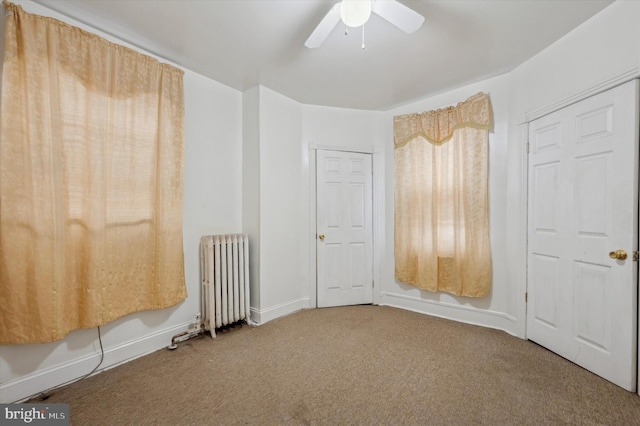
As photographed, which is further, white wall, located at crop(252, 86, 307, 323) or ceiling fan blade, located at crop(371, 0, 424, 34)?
white wall, located at crop(252, 86, 307, 323)

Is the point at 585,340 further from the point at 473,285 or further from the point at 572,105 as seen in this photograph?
the point at 572,105

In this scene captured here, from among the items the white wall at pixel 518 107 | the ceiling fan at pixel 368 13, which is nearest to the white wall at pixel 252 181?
the ceiling fan at pixel 368 13

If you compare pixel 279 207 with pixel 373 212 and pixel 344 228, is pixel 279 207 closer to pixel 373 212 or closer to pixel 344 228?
pixel 344 228

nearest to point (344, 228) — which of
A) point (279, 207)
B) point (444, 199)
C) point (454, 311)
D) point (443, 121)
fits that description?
point (279, 207)

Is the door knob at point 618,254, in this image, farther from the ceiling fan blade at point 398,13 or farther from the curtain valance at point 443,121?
the ceiling fan blade at point 398,13

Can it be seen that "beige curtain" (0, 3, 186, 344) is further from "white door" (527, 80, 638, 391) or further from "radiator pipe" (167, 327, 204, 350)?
"white door" (527, 80, 638, 391)

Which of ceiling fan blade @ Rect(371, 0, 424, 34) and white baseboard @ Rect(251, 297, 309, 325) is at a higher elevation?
ceiling fan blade @ Rect(371, 0, 424, 34)

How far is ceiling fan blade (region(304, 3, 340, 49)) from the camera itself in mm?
1528

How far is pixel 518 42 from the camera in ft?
7.16

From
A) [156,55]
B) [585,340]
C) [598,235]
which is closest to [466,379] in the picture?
[585,340]

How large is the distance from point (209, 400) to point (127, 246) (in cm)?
130

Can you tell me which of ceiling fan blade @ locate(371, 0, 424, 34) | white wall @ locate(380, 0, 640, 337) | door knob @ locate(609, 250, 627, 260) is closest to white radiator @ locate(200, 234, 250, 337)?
white wall @ locate(380, 0, 640, 337)

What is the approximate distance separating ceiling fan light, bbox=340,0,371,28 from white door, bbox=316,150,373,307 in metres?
1.95

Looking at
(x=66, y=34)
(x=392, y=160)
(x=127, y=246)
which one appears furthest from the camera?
(x=392, y=160)
